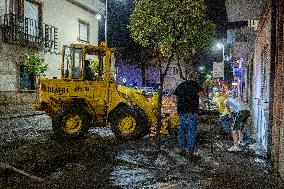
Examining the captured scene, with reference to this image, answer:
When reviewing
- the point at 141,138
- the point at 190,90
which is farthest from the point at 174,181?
the point at 141,138

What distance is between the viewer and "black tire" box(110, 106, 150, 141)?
34.3 feet

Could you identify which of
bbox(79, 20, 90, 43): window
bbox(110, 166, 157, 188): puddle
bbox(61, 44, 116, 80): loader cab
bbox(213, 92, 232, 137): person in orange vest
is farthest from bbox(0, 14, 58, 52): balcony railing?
bbox(110, 166, 157, 188): puddle

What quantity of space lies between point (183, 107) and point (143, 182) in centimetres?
272

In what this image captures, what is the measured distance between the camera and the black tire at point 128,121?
10.5 m

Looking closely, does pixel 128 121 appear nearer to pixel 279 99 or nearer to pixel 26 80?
pixel 279 99

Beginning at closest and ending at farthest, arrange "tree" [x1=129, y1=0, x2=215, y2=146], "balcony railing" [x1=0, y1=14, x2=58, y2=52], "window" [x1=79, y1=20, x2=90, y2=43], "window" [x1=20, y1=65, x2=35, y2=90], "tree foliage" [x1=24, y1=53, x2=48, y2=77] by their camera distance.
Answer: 1. "tree" [x1=129, y1=0, x2=215, y2=146]
2. "balcony railing" [x1=0, y1=14, x2=58, y2=52]
3. "tree foliage" [x1=24, y1=53, x2=48, y2=77]
4. "window" [x1=20, y1=65, x2=35, y2=90]
5. "window" [x1=79, y1=20, x2=90, y2=43]

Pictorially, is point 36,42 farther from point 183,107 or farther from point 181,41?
point 183,107

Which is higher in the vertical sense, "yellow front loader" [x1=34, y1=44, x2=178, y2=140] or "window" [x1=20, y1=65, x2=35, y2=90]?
"window" [x1=20, y1=65, x2=35, y2=90]

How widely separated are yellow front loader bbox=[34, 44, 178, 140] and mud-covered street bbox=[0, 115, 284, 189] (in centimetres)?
50

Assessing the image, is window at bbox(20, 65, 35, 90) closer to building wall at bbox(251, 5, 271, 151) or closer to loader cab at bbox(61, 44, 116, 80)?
loader cab at bbox(61, 44, 116, 80)

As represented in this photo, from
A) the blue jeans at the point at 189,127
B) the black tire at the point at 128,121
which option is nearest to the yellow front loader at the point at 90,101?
the black tire at the point at 128,121

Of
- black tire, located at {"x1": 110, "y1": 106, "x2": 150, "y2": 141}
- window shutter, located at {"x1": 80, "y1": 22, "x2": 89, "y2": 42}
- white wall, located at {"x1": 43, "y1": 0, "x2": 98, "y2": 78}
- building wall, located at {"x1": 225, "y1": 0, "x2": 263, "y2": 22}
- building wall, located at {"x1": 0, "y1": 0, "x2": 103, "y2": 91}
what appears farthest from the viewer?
window shutter, located at {"x1": 80, "y1": 22, "x2": 89, "y2": 42}

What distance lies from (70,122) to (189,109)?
3830 millimetres

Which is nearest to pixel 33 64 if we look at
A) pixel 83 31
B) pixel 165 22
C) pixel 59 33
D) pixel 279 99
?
pixel 59 33
